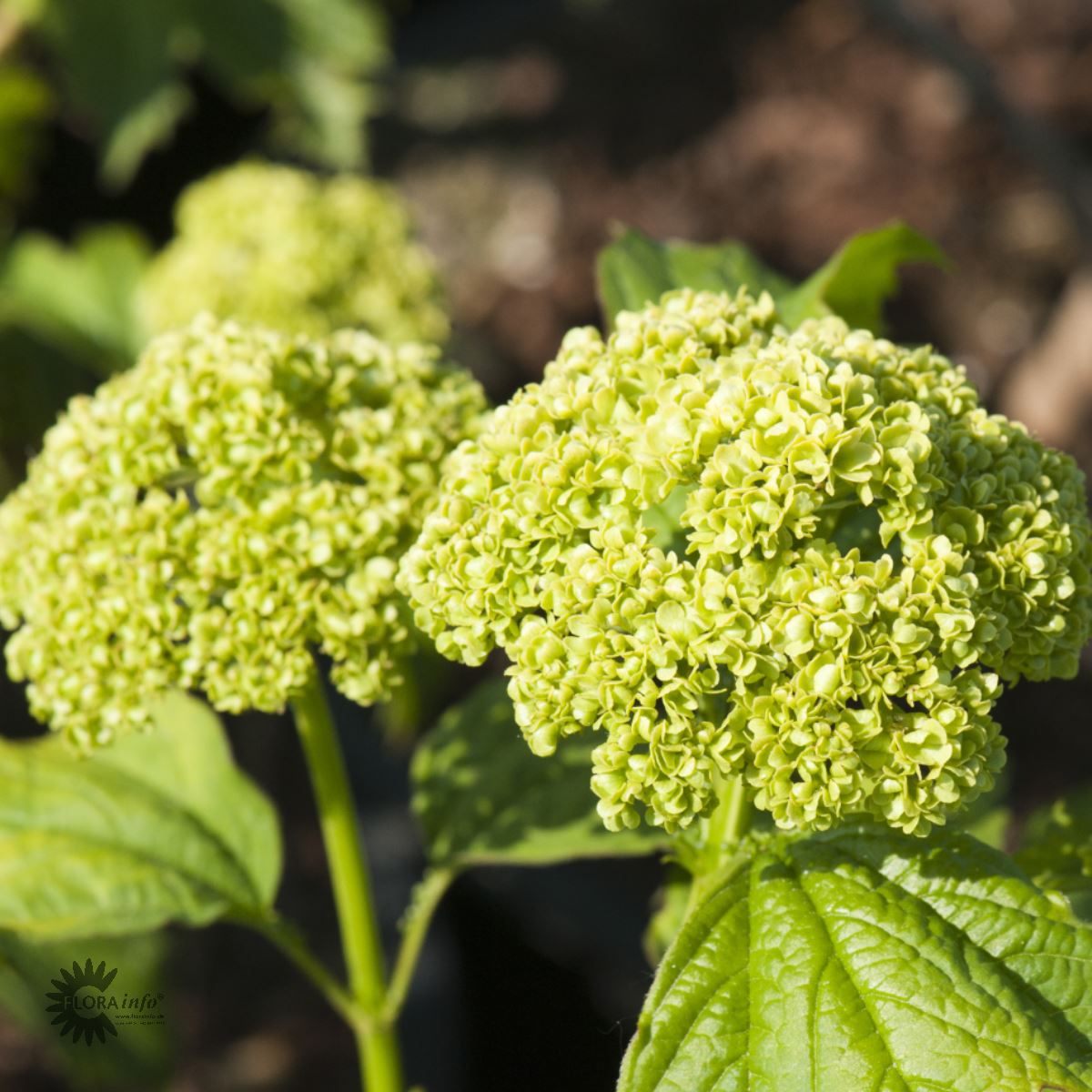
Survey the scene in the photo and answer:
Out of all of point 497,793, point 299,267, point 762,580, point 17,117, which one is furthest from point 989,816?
point 17,117

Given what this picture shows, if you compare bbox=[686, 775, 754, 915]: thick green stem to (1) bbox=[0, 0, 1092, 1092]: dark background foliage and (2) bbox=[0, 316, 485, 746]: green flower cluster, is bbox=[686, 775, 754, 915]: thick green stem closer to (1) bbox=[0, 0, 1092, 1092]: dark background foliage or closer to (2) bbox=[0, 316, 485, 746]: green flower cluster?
(2) bbox=[0, 316, 485, 746]: green flower cluster

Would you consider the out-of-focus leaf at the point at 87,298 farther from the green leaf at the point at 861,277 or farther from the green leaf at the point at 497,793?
the green leaf at the point at 861,277

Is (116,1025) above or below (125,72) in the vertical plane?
below

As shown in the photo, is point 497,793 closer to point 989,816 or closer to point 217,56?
point 989,816

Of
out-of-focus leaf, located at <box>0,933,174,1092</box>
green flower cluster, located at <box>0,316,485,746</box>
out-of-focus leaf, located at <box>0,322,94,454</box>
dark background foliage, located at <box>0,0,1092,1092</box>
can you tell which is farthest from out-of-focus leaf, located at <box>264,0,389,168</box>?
green flower cluster, located at <box>0,316,485,746</box>

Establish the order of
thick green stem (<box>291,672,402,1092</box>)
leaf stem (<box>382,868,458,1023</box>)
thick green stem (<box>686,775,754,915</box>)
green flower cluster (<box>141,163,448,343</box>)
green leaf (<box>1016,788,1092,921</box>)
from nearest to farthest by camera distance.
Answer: thick green stem (<box>686,775,754,915</box>) → green leaf (<box>1016,788,1092,921</box>) → thick green stem (<box>291,672,402,1092</box>) → leaf stem (<box>382,868,458,1023</box>) → green flower cluster (<box>141,163,448,343</box>)

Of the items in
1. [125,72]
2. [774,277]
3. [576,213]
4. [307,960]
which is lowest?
[307,960]

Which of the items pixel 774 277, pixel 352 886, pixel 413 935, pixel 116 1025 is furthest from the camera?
pixel 116 1025

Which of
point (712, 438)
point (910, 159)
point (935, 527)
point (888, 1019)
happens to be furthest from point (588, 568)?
point (910, 159)
